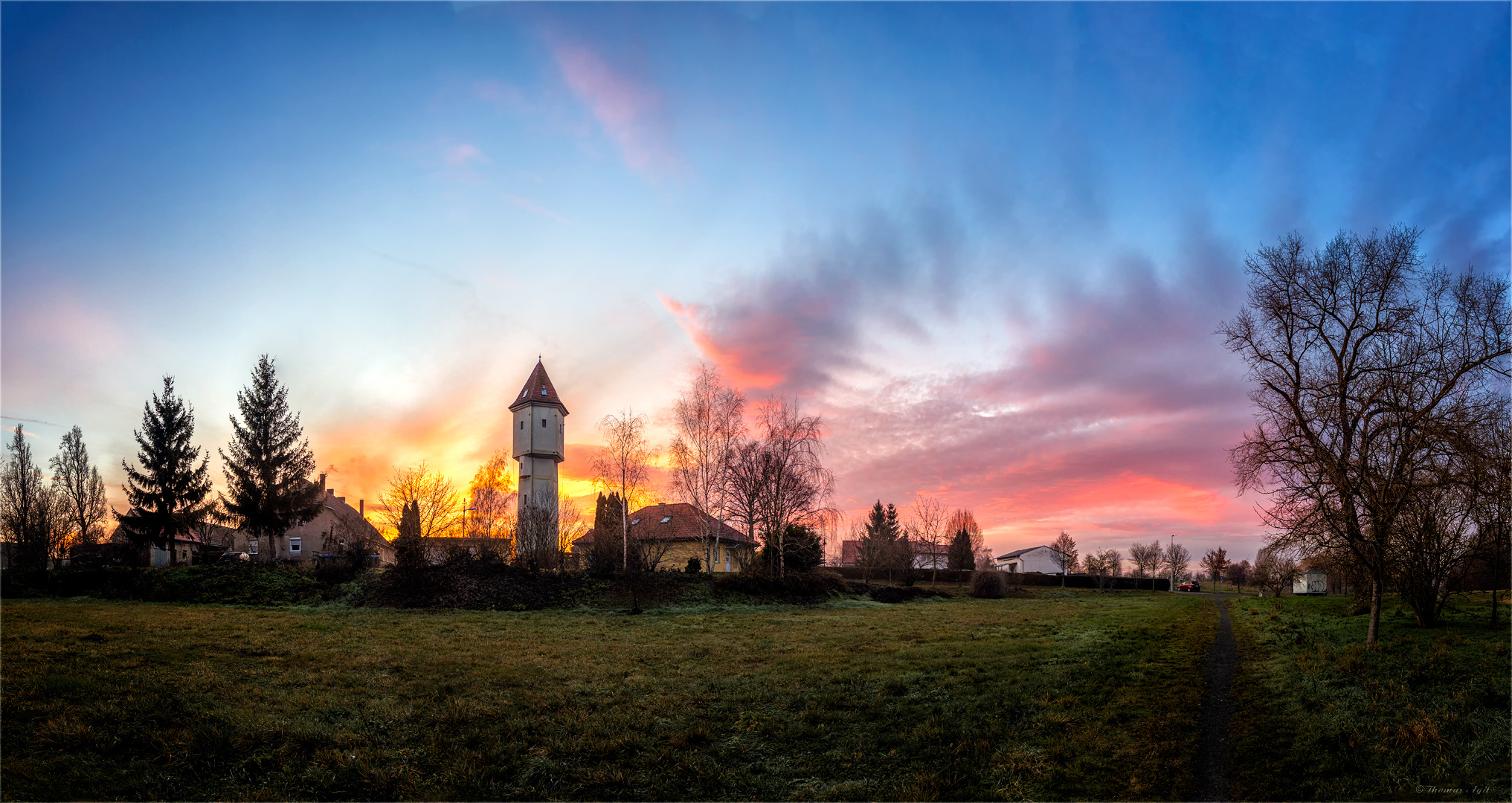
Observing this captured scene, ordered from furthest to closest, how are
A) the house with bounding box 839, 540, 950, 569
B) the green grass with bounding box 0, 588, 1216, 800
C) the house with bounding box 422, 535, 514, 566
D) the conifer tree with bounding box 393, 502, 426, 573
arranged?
the house with bounding box 839, 540, 950, 569, the house with bounding box 422, 535, 514, 566, the conifer tree with bounding box 393, 502, 426, 573, the green grass with bounding box 0, 588, 1216, 800

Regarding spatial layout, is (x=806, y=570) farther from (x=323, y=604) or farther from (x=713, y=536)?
(x=323, y=604)

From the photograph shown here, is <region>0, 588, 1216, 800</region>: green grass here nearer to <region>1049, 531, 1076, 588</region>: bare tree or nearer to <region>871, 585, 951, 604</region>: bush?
<region>871, 585, 951, 604</region>: bush

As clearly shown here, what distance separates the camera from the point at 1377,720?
31.7 ft

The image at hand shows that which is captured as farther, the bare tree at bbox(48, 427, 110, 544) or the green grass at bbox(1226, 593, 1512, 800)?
the bare tree at bbox(48, 427, 110, 544)

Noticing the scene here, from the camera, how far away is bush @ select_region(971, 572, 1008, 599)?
153 ft

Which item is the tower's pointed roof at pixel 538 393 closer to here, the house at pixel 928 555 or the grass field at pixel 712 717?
the grass field at pixel 712 717

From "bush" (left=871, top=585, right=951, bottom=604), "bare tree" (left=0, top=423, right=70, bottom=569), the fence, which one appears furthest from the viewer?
the fence

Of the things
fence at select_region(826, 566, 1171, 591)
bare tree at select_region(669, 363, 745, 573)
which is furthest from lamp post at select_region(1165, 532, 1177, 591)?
bare tree at select_region(669, 363, 745, 573)

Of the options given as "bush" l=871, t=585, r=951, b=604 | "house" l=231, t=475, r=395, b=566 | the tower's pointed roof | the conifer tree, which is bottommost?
"bush" l=871, t=585, r=951, b=604

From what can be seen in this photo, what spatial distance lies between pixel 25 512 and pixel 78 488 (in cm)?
1038

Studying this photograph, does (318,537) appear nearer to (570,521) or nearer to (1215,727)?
(570,521)

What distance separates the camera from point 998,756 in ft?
29.2

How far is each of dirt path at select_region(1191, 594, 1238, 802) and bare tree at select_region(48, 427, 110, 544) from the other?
58.8 metres

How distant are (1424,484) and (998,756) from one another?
1262cm
